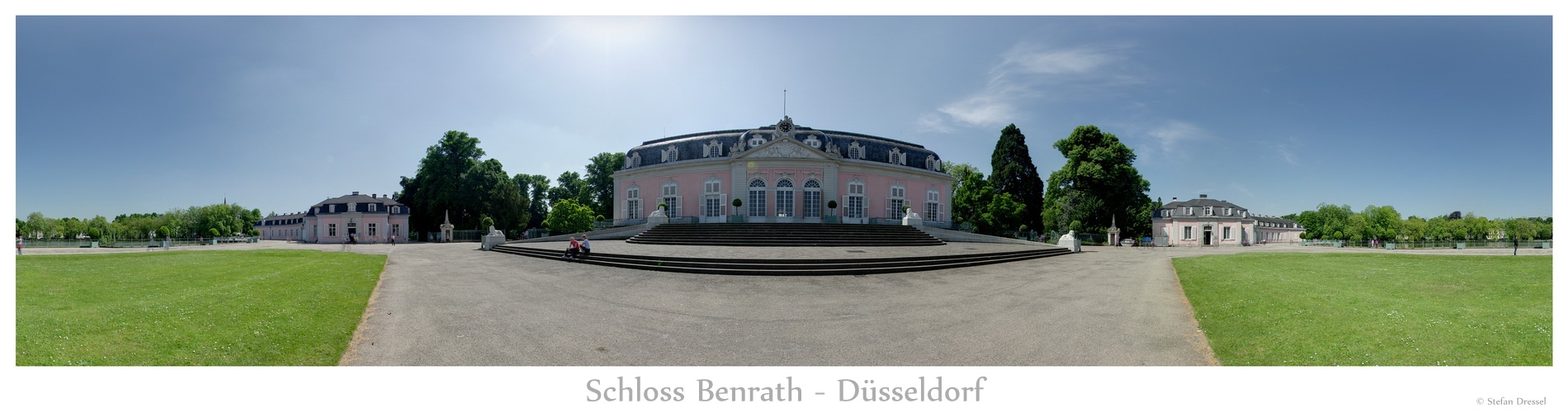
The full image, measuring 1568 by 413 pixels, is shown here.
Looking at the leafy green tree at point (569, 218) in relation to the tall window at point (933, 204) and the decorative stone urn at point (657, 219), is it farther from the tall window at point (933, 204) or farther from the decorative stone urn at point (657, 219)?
the tall window at point (933, 204)

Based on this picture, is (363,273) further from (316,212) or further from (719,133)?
(316,212)

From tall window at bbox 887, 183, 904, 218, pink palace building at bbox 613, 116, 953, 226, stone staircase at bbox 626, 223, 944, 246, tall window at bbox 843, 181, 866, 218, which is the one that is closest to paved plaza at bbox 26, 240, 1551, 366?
stone staircase at bbox 626, 223, 944, 246

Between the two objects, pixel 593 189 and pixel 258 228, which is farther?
pixel 258 228

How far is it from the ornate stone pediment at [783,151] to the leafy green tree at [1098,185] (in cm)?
1995

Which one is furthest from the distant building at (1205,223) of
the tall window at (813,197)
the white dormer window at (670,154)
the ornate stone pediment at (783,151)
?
the white dormer window at (670,154)

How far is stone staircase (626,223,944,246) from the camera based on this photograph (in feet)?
76.2

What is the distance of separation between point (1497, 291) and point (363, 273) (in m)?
21.8

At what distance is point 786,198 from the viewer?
114ft

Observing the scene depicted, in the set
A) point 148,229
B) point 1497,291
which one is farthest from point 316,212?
point 1497,291

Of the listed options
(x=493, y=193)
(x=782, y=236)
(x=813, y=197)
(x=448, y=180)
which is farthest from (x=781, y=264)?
(x=448, y=180)

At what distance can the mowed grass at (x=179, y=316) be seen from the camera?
5.12 meters

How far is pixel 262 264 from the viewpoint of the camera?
1351cm

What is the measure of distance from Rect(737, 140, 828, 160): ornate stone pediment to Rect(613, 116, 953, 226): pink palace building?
6 cm

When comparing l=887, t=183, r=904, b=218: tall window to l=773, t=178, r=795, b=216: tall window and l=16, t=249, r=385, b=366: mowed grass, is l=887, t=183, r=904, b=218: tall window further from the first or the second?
l=16, t=249, r=385, b=366: mowed grass
